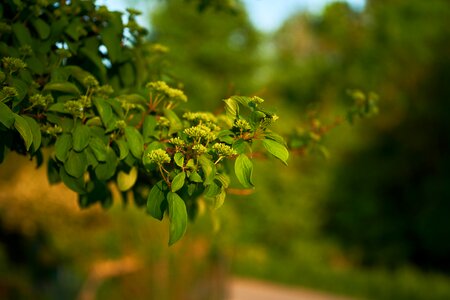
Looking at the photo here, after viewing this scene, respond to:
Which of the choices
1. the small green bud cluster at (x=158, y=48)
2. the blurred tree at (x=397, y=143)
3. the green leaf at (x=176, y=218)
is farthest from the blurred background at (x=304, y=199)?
the green leaf at (x=176, y=218)

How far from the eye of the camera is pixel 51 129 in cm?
319

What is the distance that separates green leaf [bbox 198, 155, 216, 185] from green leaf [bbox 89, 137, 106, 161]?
2.33 feet

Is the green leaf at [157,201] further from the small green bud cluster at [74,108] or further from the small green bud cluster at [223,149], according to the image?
the small green bud cluster at [74,108]

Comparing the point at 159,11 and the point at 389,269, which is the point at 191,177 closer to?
the point at 389,269

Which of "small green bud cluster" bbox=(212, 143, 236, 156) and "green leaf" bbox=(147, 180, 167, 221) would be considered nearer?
"small green bud cluster" bbox=(212, 143, 236, 156)

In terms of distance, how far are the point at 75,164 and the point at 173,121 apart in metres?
0.54

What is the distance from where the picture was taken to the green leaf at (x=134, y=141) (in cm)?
316

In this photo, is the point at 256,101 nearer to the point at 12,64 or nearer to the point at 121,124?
the point at 121,124

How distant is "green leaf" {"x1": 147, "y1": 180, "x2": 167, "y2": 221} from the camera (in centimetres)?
276

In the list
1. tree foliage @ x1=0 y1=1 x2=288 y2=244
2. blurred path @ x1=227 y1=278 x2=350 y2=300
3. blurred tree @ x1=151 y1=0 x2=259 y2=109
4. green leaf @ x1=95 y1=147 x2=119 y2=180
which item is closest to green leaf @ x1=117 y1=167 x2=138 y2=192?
tree foliage @ x1=0 y1=1 x2=288 y2=244

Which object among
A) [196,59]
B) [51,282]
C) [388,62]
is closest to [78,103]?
[51,282]

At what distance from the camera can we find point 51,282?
544 inches

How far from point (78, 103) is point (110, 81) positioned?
0.96 m

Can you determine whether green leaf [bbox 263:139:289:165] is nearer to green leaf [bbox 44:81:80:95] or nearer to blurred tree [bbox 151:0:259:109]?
green leaf [bbox 44:81:80:95]
